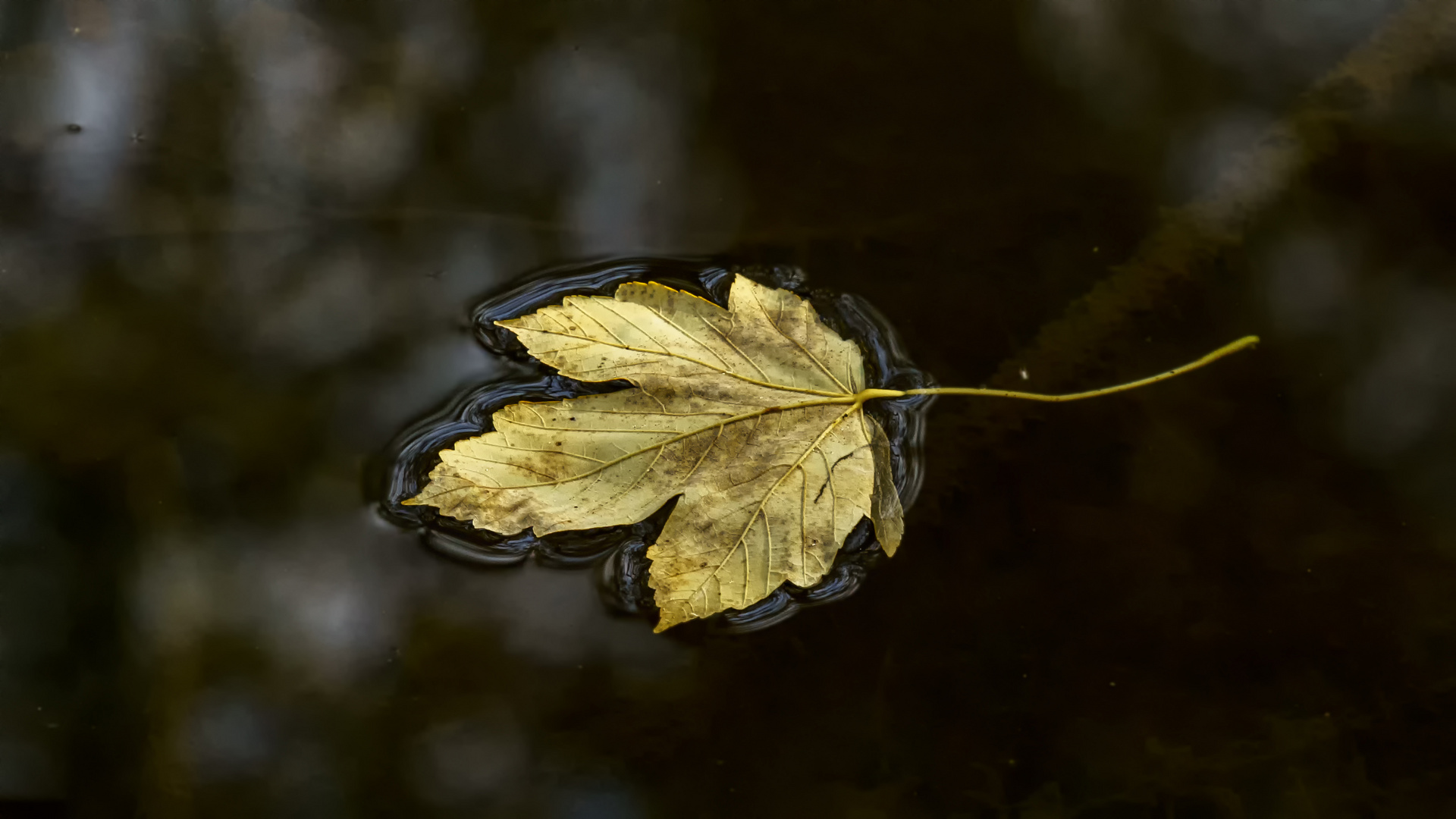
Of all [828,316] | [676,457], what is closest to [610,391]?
[676,457]

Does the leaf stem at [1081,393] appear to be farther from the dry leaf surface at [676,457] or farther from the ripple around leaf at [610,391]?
the dry leaf surface at [676,457]

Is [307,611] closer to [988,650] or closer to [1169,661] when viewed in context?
[988,650]

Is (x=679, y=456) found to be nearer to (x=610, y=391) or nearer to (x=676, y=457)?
(x=676, y=457)

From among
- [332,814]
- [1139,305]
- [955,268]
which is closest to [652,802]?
[332,814]

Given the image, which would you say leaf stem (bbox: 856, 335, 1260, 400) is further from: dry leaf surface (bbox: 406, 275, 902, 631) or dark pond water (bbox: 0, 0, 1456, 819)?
dry leaf surface (bbox: 406, 275, 902, 631)

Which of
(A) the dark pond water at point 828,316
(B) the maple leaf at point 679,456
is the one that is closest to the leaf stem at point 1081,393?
(A) the dark pond water at point 828,316

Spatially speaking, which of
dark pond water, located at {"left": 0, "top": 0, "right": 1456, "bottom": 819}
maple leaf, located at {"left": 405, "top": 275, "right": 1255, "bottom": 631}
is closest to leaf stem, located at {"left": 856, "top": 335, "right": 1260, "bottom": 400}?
dark pond water, located at {"left": 0, "top": 0, "right": 1456, "bottom": 819}
